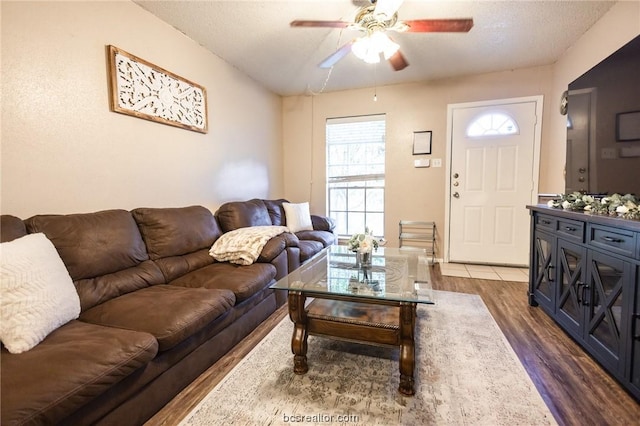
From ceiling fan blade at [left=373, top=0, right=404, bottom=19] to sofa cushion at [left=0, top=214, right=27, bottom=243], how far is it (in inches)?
90.4

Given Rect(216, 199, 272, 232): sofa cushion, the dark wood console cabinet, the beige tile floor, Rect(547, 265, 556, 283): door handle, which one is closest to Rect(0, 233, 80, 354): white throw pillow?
Rect(216, 199, 272, 232): sofa cushion

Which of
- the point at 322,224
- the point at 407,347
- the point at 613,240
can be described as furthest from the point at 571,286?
the point at 322,224

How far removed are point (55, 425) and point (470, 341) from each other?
2124mm

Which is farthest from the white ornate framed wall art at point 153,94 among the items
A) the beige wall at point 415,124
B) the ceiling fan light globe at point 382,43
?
the beige wall at point 415,124

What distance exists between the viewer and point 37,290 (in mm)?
1188

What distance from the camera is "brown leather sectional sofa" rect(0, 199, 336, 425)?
966mm

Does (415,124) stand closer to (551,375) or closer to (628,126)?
(628,126)

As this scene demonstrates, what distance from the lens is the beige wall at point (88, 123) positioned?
1628mm

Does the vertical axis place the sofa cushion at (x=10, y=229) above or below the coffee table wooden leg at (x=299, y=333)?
above

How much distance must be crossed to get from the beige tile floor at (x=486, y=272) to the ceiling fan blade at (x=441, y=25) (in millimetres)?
2583

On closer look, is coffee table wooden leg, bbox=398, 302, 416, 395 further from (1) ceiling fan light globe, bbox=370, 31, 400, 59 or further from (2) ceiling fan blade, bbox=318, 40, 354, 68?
(2) ceiling fan blade, bbox=318, 40, 354, 68

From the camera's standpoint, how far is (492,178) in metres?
3.73

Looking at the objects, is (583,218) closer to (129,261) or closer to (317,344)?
(317,344)

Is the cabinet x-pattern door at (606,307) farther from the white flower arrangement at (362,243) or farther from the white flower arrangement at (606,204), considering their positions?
the white flower arrangement at (362,243)
